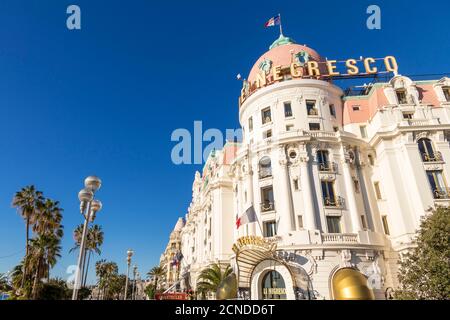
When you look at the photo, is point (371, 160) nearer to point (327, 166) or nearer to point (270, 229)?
point (327, 166)

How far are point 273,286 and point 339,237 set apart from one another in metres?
7.52

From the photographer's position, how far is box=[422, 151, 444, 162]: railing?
87.6ft

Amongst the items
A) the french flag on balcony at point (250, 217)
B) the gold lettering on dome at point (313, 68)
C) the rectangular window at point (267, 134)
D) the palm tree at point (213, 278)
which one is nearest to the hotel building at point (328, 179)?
the rectangular window at point (267, 134)

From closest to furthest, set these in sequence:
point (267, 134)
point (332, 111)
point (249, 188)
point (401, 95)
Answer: point (249, 188) < point (401, 95) < point (267, 134) < point (332, 111)

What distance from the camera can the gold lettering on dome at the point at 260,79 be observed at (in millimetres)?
34125

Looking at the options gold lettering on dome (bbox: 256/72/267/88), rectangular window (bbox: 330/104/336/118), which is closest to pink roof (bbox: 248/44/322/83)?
gold lettering on dome (bbox: 256/72/267/88)

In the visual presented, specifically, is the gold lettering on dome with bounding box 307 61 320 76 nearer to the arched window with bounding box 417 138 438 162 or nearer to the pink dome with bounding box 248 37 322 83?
the pink dome with bounding box 248 37 322 83

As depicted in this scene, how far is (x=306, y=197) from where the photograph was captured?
27156 mm

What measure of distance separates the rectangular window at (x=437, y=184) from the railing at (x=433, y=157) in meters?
1.13

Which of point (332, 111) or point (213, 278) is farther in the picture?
point (332, 111)

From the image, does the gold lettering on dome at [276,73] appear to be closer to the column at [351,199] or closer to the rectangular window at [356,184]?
the column at [351,199]

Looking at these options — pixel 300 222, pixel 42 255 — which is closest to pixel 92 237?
pixel 42 255
